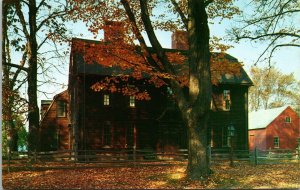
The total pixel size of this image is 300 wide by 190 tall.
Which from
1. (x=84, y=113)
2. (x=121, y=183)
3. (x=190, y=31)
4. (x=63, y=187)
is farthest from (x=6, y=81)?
(x=84, y=113)

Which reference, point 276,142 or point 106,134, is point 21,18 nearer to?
point 106,134

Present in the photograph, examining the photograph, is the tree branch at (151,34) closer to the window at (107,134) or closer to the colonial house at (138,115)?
the colonial house at (138,115)

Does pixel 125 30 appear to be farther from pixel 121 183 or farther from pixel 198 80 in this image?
pixel 121 183

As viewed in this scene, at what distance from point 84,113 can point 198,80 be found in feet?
40.2

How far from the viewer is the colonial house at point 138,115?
77.2ft

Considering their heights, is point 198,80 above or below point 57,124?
above

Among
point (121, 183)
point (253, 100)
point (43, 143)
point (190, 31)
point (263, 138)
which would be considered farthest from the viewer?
point (263, 138)

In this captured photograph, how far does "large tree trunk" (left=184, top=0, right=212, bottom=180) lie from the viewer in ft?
41.9

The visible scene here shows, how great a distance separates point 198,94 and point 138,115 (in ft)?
41.1

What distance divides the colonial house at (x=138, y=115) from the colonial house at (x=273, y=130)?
3.18 metres

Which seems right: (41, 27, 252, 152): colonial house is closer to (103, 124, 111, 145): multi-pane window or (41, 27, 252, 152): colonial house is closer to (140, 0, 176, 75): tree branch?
(103, 124, 111, 145): multi-pane window

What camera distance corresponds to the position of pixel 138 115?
2505cm

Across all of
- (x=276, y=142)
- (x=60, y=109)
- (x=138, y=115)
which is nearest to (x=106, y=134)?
(x=138, y=115)

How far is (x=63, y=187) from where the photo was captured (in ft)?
37.1
